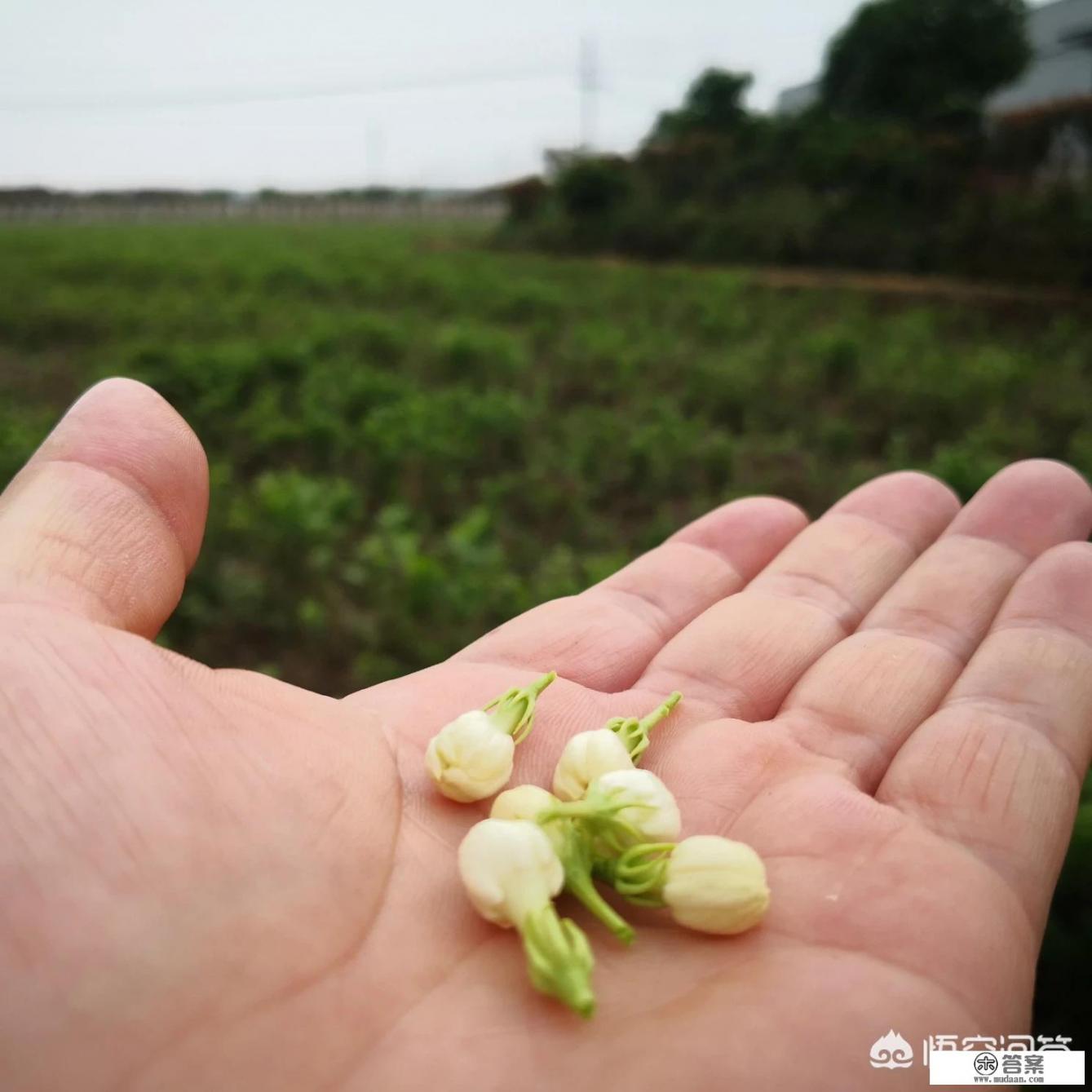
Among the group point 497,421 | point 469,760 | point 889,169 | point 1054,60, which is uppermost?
point 1054,60

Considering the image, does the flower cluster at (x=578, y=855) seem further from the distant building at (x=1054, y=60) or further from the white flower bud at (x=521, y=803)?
the distant building at (x=1054, y=60)

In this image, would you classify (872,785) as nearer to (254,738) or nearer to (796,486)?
(254,738)

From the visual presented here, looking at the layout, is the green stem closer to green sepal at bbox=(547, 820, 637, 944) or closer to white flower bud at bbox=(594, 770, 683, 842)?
green sepal at bbox=(547, 820, 637, 944)

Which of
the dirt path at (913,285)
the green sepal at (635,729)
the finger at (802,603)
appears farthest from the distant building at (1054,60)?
the green sepal at (635,729)

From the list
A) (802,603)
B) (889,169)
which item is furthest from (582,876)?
(889,169)

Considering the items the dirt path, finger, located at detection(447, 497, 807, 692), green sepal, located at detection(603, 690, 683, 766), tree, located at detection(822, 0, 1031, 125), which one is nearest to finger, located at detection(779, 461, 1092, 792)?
green sepal, located at detection(603, 690, 683, 766)

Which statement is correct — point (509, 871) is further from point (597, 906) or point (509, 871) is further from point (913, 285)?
point (913, 285)

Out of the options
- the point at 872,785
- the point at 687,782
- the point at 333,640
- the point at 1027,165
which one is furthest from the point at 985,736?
the point at 1027,165
